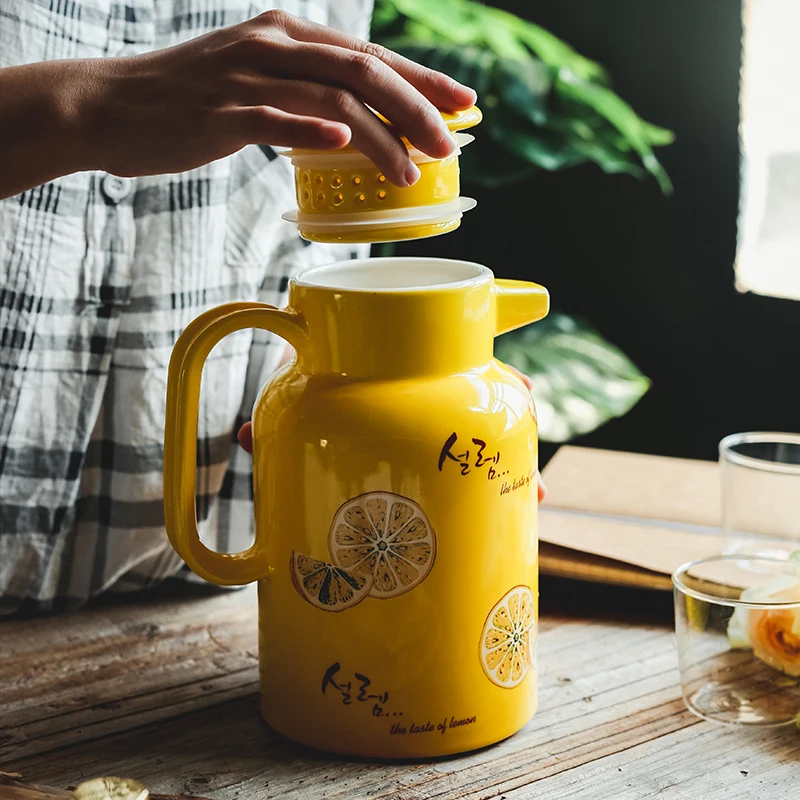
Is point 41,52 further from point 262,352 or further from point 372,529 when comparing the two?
point 372,529

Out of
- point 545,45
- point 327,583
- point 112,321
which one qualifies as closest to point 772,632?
point 327,583

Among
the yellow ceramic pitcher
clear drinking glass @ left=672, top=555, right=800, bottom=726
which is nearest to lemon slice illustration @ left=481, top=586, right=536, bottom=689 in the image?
the yellow ceramic pitcher

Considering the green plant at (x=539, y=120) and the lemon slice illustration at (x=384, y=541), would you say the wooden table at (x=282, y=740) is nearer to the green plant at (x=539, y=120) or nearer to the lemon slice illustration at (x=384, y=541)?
the lemon slice illustration at (x=384, y=541)

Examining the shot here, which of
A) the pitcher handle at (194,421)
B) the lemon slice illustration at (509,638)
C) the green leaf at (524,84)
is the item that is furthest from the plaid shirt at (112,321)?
the green leaf at (524,84)

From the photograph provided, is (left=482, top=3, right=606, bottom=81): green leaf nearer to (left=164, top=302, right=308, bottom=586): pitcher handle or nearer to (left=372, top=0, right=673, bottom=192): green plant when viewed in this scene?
(left=372, top=0, right=673, bottom=192): green plant

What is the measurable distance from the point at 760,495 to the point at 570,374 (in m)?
0.63

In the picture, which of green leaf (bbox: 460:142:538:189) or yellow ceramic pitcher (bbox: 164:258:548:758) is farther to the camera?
green leaf (bbox: 460:142:538:189)

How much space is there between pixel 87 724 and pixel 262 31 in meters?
0.42

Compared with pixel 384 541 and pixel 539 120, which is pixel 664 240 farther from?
pixel 384 541

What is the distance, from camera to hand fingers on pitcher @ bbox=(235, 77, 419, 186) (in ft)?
1.71

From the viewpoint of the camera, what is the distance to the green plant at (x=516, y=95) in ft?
4.43

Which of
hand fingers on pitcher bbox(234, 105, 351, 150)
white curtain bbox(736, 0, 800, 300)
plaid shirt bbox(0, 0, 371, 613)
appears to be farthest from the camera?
white curtain bbox(736, 0, 800, 300)

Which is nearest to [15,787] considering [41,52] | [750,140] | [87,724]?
[87,724]

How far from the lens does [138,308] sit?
0.79m
